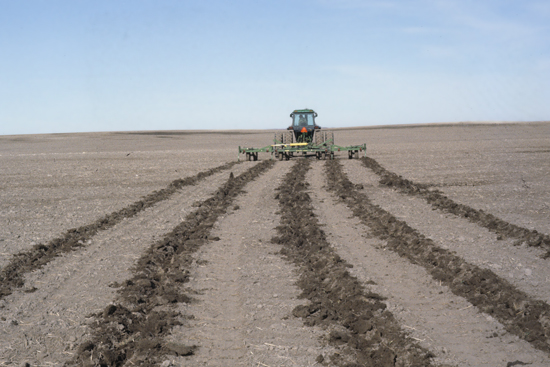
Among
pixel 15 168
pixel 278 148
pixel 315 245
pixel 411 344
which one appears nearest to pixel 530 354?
pixel 411 344

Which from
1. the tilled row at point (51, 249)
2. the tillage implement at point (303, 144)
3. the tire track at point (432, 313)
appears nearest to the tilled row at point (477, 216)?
the tire track at point (432, 313)

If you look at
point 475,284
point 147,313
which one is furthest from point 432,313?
point 147,313

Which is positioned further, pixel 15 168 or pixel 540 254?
pixel 15 168

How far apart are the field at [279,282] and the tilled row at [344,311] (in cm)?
2

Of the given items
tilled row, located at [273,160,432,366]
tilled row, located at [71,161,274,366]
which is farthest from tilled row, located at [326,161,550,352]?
tilled row, located at [71,161,274,366]

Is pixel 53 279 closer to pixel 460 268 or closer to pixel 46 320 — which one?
pixel 46 320

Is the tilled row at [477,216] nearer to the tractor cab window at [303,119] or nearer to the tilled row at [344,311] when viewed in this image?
the tilled row at [344,311]

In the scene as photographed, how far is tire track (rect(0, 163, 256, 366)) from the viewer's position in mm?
5066

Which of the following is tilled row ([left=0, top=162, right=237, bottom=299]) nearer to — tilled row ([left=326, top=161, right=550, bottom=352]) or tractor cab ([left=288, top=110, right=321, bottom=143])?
tilled row ([left=326, top=161, right=550, bottom=352])

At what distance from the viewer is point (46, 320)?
5.68 meters

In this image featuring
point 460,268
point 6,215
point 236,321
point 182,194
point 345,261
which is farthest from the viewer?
point 182,194

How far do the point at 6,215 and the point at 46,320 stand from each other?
8256 millimetres

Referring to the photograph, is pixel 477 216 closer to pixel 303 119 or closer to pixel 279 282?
pixel 279 282

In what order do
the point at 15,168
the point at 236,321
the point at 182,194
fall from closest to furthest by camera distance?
1. the point at 236,321
2. the point at 182,194
3. the point at 15,168
